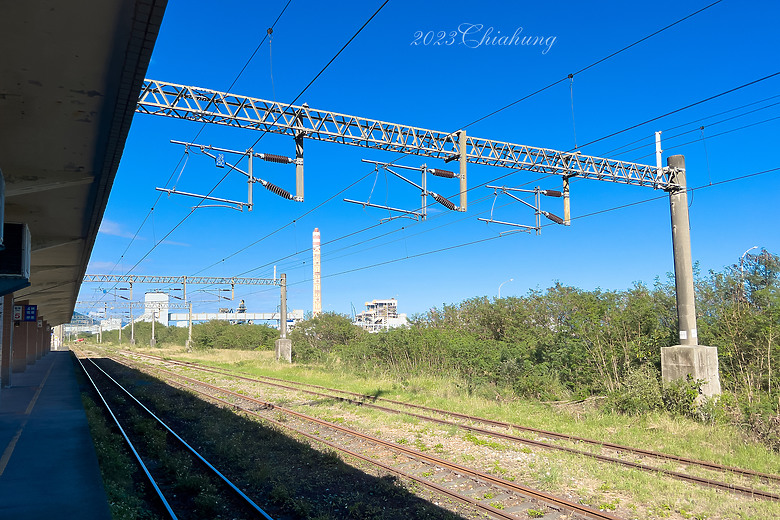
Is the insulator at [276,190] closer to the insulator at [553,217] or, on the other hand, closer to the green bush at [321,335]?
the insulator at [553,217]

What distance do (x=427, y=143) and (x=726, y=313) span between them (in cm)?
881

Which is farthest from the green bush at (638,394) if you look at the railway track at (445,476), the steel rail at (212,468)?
the steel rail at (212,468)

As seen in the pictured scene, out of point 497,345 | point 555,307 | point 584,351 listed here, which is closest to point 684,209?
point 584,351

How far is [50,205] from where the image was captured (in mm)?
11953

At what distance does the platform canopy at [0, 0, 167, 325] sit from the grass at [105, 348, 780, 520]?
823cm

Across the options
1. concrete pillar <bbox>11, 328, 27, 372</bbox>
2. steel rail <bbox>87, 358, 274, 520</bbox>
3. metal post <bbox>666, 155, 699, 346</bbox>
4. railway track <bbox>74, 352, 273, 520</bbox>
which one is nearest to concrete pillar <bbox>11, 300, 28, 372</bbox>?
concrete pillar <bbox>11, 328, 27, 372</bbox>

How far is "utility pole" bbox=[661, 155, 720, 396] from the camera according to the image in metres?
13.1

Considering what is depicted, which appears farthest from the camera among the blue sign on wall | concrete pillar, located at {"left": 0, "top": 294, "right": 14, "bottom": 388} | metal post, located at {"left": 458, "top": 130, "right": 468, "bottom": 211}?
the blue sign on wall

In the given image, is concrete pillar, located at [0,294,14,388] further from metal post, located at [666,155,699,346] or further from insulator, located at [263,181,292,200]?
metal post, located at [666,155,699,346]

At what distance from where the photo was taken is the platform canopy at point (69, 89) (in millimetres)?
5062

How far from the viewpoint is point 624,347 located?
15.1 metres

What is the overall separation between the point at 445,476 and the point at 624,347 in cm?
841

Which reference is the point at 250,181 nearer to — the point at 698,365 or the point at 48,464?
the point at 48,464

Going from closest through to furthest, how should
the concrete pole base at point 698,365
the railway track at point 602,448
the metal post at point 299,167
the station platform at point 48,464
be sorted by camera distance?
the station platform at point 48,464 < the railway track at point 602,448 < the metal post at point 299,167 < the concrete pole base at point 698,365
